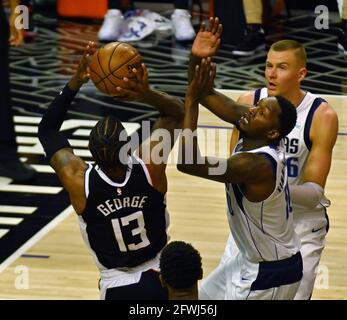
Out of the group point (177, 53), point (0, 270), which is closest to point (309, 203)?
point (0, 270)

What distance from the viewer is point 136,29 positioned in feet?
41.1

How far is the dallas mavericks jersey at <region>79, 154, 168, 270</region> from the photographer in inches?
185

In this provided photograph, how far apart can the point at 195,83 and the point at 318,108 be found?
51.7 inches

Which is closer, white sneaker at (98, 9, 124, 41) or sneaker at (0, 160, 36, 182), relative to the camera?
sneaker at (0, 160, 36, 182)

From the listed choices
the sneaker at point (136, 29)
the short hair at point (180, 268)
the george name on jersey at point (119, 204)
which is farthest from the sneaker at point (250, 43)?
the short hair at point (180, 268)

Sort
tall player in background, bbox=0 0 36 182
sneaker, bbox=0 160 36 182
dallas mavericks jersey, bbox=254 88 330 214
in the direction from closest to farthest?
dallas mavericks jersey, bbox=254 88 330 214, tall player in background, bbox=0 0 36 182, sneaker, bbox=0 160 36 182

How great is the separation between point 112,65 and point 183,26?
757cm

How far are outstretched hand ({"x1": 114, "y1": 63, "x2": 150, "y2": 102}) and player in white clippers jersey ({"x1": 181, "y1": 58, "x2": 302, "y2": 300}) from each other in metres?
0.20

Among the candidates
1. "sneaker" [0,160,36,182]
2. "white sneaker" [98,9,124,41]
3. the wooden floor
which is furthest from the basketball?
"white sneaker" [98,9,124,41]

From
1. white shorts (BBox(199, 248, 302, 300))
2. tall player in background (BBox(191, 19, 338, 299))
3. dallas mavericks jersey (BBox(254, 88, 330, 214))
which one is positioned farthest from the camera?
dallas mavericks jersey (BBox(254, 88, 330, 214))

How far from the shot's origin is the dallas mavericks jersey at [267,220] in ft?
15.5

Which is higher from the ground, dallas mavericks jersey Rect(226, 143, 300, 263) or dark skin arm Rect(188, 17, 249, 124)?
dark skin arm Rect(188, 17, 249, 124)

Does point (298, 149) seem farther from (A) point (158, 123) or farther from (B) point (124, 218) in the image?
(B) point (124, 218)

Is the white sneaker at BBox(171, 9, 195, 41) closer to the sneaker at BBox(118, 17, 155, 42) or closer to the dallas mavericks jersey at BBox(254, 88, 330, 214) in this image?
the sneaker at BBox(118, 17, 155, 42)
